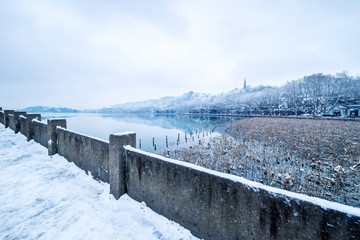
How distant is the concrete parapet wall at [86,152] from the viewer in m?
4.79

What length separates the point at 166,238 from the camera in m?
2.95

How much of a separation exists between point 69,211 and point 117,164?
141 cm

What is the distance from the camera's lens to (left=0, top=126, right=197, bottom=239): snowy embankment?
298 centimetres

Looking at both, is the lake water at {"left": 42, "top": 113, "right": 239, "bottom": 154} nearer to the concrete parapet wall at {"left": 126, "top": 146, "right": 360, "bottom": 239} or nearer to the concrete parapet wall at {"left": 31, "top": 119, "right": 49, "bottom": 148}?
the concrete parapet wall at {"left": 31, "top": 119, "right": 49, "bottom": 148}

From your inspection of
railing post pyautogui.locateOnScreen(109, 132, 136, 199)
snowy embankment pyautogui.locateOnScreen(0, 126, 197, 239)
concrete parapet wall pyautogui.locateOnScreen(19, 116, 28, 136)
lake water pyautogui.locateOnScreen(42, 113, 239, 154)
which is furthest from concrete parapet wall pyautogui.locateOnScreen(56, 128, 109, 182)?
lake water pyautogui.locateOnScreen(42, 113, 239, 154)

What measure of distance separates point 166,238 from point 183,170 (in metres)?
1.33

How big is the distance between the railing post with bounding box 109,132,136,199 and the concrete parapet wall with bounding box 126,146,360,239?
1.12ft

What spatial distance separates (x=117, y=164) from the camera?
162 inches

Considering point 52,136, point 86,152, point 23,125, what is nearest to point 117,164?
point 86,152

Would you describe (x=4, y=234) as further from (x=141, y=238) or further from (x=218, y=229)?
(x=218, y=229)

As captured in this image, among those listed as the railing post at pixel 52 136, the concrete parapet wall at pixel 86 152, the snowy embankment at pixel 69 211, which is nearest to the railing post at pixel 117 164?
the snowy embankment at pixel 69 211

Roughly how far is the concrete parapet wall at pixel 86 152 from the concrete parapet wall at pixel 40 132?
2139 mm

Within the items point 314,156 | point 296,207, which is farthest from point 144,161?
point 314,156

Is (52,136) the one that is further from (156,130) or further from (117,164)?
(156,130)
